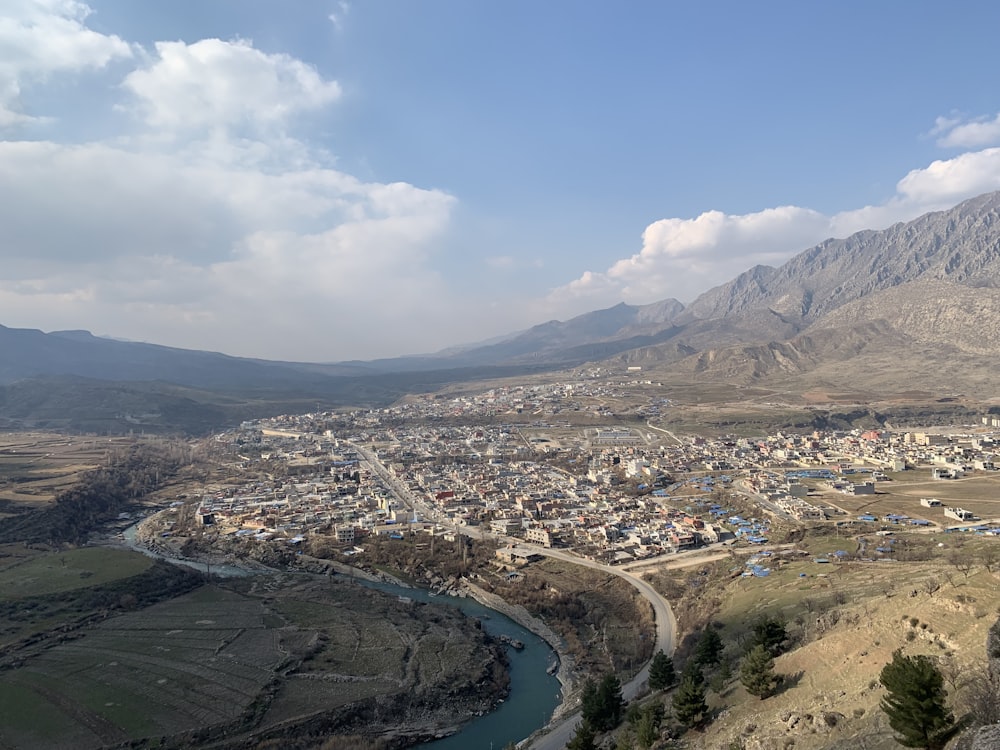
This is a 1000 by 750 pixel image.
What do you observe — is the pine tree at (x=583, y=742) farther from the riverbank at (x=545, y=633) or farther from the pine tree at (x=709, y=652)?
the riverbank at (x=545, y=633)

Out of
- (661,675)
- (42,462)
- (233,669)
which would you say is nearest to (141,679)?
(233,669)

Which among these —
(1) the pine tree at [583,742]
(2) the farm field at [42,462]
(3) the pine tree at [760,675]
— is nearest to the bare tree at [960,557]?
(3) the pine tree at [760,675]

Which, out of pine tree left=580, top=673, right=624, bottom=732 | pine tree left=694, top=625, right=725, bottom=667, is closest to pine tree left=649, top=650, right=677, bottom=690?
pine tree left=694, top=625, right=725, bottom=667

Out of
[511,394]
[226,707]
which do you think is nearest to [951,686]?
[226,707]

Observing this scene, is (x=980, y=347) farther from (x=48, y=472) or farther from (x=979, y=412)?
(x=48, y=472)

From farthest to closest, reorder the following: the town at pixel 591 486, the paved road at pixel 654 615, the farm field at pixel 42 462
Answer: the farm field at pixel 42 462
the town at pixel 591 486
the paved road at pixel 654 615

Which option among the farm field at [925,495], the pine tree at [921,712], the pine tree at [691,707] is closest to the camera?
the pine tree at [921,712]

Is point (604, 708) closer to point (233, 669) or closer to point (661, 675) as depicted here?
point (661, 675)
